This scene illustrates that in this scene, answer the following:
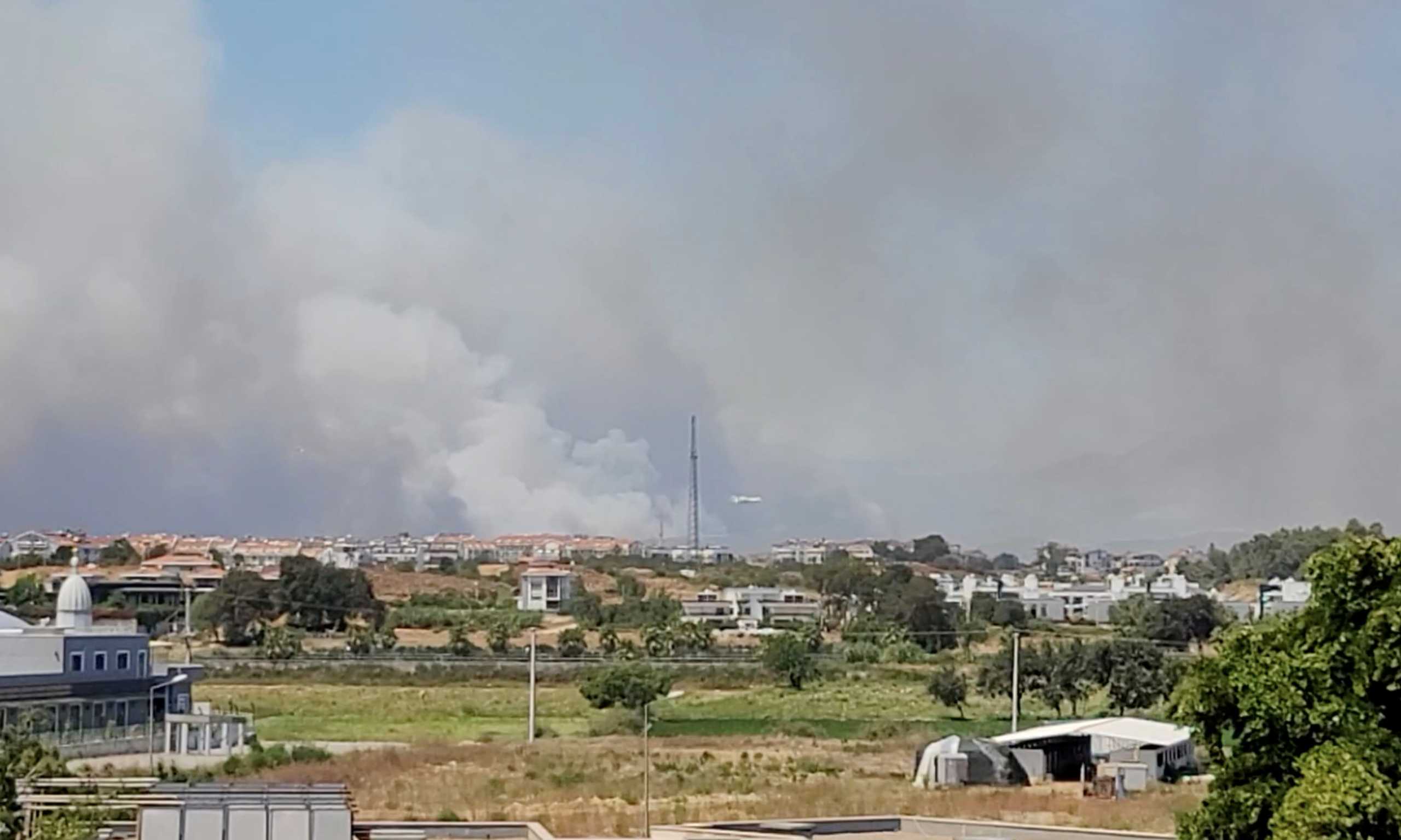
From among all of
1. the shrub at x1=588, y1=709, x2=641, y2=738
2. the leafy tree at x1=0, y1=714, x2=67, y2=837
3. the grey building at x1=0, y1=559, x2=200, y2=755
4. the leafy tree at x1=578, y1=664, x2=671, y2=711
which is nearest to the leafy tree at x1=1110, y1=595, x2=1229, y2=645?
the leafy tree at x1=578, y1=664, x2=671, y2=711

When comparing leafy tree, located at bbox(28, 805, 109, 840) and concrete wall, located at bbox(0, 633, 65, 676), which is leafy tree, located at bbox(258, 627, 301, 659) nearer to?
concrete wall, located at bbox(0, 633, 65, 676)

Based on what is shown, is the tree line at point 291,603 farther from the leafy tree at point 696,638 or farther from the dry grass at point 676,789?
the dry grass at point 676,789

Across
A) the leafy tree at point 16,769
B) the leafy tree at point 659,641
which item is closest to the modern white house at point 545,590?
the leafy tree at point 659,641

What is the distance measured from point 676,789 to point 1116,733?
34.7ft

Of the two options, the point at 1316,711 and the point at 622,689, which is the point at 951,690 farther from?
the point at 1316,711

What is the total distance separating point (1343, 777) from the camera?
8758 mm

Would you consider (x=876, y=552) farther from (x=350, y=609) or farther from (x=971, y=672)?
(x=971, y=672)

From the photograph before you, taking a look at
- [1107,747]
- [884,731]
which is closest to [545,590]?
[884,731]

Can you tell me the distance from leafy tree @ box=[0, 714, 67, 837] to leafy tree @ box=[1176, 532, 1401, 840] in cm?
960

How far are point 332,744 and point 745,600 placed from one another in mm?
52472

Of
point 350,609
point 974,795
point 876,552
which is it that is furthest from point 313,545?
point 974,795

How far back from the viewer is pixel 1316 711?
9.27 m

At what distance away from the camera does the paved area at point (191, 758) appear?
29938mm

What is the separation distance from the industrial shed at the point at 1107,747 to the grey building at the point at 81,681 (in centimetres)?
1825
